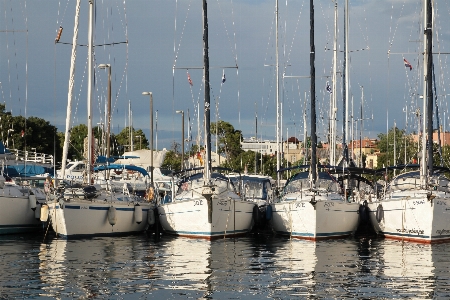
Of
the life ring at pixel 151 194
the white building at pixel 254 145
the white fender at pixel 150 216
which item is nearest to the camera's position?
the white fender at pixel 150 216

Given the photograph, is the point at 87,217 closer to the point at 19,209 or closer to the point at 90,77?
the point at 19,209

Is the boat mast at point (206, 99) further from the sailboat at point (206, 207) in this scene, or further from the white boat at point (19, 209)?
the white boat at point (19, 209)

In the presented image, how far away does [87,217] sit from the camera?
35.1 m

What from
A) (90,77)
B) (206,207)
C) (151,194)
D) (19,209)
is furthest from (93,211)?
(90,77)

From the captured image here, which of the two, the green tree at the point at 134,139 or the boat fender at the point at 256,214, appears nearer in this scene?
the boat fender at the point at 256,214

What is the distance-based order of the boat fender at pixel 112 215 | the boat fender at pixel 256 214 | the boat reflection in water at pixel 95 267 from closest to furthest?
the boat reflection in water at pixel 95 267, the boat fender at pixel 112 215, the boat fender at pixel 256 214

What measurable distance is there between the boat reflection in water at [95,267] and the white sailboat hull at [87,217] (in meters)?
0.71

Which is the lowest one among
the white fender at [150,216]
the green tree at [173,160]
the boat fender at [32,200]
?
the white fender at [150,216]

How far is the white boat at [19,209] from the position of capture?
119 ft

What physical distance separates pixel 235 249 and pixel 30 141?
65.7m

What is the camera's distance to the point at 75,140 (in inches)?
4488

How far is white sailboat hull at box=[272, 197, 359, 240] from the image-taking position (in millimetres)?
35031

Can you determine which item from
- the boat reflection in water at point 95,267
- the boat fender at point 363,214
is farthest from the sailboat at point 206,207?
the boat fender at point 363,214

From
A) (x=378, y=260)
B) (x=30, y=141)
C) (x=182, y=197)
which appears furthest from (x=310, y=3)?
(x=30, y=141)
